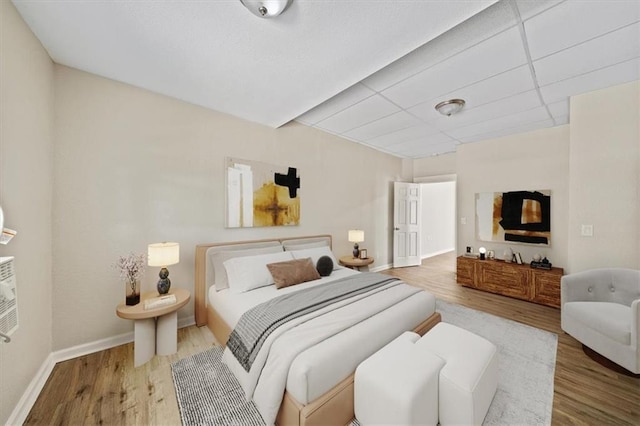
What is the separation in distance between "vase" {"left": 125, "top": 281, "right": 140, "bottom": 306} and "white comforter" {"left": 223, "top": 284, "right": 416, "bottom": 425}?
1048 mm

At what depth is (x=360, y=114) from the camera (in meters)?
3.36

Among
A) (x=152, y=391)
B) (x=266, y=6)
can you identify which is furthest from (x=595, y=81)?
(x=152, y=391)

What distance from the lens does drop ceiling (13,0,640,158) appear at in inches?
61.5

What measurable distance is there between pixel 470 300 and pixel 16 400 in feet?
15.7

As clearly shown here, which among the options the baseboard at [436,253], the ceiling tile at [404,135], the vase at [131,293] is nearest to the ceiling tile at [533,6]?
the ceiling tile at [404,135]

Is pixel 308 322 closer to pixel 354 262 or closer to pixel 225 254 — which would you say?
pixel 225 254

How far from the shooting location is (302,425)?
4.30 feet

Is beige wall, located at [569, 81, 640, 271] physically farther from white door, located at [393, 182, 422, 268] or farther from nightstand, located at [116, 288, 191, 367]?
nightstand, located at [116, 288, 191, 367]

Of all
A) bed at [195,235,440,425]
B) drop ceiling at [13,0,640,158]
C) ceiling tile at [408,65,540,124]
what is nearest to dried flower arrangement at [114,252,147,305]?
bed at [195,235,440,425]

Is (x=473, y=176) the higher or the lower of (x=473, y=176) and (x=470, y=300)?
the higher

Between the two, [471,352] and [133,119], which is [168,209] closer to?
[133,119]

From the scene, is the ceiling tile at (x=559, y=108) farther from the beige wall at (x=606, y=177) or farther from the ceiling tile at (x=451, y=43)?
the ceiling tile at (x=451, y=43)

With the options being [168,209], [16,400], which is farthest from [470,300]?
[16,400]

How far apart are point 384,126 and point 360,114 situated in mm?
627
